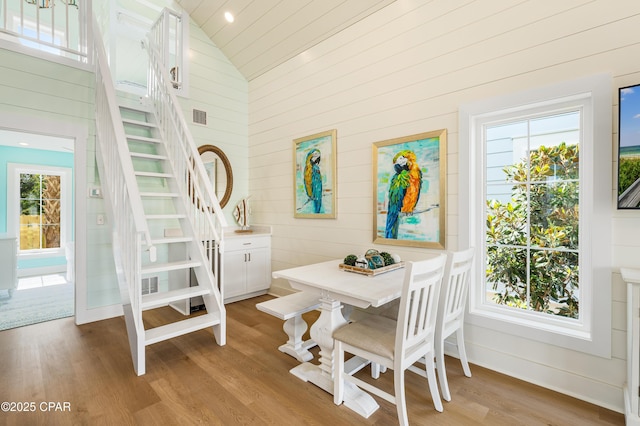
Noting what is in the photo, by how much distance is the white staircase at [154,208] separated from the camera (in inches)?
Answer: 94.3

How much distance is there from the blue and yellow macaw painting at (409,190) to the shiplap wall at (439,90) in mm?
123

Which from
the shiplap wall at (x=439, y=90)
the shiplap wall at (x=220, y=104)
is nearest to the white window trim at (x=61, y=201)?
the shiplap wall at (x=220, y=104)

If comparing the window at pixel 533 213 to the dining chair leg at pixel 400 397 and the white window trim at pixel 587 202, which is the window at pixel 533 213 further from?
the dining chair leg at pixel 400 397

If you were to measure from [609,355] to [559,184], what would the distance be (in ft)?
3.65

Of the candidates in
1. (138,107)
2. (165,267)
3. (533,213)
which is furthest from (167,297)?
(533,213)

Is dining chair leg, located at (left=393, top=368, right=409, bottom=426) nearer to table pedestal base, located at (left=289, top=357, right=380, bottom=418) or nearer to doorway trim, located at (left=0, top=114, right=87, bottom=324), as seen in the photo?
table pedestal base, located at (left=289, top=357, right=380, bottom=418)

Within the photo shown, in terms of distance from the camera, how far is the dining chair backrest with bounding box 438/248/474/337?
1.96m

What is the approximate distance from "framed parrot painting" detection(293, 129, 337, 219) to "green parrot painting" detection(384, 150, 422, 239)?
757 mm

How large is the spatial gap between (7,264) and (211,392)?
4.26 meters

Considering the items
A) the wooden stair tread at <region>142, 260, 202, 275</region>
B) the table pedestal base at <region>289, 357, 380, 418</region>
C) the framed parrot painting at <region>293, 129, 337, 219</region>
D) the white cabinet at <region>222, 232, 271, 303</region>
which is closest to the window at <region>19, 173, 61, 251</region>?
the white cabinet at <region>222, 232, 271, 303</region>

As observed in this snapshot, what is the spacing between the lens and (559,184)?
2.19 meters

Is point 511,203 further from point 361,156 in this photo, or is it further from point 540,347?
point 361,156

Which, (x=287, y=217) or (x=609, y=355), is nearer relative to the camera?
(x=609, y=355)

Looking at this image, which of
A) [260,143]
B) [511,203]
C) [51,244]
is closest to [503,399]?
[511,203]
